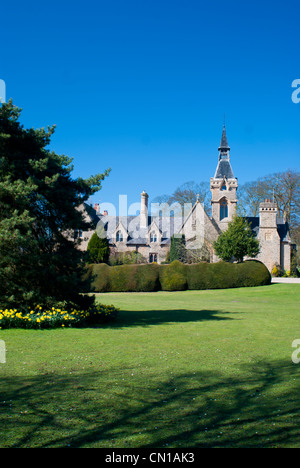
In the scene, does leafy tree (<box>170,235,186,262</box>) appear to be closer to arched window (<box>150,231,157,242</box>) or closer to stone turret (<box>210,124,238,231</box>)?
arched window (<box>150,231,157,242</box>)

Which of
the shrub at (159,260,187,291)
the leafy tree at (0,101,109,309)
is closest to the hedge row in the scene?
the shrub at (159,260,187,291)

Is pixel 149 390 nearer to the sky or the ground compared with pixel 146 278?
nearer to the ground

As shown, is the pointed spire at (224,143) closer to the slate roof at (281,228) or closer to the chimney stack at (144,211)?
the slate roof at (281,228)

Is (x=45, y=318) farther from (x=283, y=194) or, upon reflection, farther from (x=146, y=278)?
(x=283, y=194)

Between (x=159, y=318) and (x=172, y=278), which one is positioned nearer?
(x=159, y=318)

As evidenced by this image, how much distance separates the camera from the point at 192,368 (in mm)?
7090

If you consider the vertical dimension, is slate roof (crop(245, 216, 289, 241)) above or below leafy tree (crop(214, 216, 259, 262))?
above

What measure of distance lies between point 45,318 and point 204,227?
34.5 m

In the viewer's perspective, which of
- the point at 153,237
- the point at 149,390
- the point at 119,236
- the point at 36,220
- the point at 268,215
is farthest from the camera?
the point at 119,236

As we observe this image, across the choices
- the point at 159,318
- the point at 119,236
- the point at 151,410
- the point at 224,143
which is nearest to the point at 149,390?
the point at 151,410

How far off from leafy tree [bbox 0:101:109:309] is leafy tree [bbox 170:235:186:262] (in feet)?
90.9

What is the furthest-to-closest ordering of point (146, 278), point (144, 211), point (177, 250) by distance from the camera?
1. point (144, 211)
2. point (177, 250)
3. point (146, 278)

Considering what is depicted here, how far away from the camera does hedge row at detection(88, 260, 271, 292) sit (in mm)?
30469

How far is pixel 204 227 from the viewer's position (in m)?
44.7
